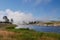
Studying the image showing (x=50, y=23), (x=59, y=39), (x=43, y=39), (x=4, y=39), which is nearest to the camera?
(x=4, y=39)

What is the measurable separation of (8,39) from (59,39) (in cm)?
527

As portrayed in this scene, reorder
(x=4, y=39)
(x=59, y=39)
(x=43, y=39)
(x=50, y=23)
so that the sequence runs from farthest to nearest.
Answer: (x=50, y=23) → (x=59, y=39) → (x=43, y=39) → (x=4, y=39)

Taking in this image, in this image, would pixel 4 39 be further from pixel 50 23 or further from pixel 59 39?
pixel 50 23

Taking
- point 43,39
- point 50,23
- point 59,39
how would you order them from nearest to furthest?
point 43,39 → point 59,39 → point 50,23

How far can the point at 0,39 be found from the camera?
15039 millimetres

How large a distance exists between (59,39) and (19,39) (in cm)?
435

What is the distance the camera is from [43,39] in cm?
1616

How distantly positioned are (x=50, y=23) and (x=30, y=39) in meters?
161

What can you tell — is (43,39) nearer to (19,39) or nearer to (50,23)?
(19,39)

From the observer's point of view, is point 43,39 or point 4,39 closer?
point 4,39

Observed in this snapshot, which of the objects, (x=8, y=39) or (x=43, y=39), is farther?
(x=43, y=39)

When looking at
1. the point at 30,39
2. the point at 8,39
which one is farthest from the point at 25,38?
the point at 8,39

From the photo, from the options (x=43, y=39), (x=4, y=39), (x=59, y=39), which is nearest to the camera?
(x=4, y=39)

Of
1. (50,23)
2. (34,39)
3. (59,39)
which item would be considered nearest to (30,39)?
(34,39)
